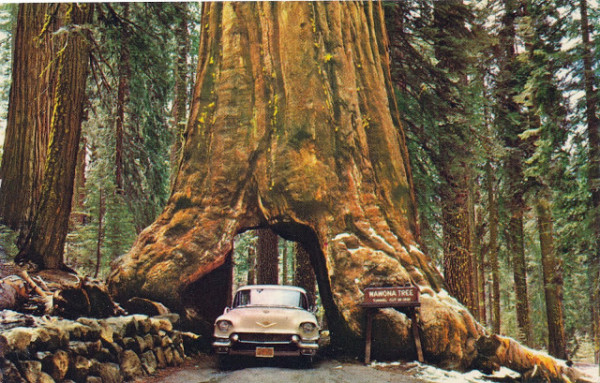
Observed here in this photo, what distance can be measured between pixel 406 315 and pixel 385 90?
4.39 m

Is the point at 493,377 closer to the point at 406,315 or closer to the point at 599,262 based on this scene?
the point at 406,315

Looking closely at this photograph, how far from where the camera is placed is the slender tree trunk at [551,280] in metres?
12.0

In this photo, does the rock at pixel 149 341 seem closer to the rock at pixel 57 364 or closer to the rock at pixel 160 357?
the rock at pixel 160 357

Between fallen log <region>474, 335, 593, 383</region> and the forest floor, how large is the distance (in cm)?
14

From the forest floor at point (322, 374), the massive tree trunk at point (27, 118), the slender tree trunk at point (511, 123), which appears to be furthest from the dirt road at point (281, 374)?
the slender tree trunk at point (511, 123)

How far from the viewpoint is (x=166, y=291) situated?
759 centimetres

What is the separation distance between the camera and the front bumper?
6.49 m

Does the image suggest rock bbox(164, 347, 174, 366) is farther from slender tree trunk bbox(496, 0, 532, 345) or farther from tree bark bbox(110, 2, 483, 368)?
slender tree trunk bbox(496, 0, 532, 345)

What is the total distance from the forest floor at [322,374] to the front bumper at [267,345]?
0.71 ft

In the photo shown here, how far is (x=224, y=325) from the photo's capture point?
21.7 ft

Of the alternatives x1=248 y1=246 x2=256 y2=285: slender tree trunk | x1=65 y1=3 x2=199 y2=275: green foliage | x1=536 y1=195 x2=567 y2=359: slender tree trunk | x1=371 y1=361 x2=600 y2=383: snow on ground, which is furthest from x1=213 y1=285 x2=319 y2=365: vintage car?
x1=248 y1=246 x2=256 y2=285: slender tree trunk

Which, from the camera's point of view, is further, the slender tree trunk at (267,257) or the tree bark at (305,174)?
the slender tree trunk at (267,257)

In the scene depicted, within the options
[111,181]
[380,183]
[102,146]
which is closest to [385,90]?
[380,183]

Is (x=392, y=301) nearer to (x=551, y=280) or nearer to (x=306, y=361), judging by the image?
(x=306, y=361)
